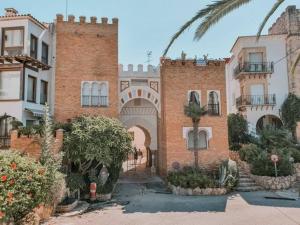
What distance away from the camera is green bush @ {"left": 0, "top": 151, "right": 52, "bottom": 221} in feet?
27.5

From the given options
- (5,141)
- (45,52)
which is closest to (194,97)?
(45,52)

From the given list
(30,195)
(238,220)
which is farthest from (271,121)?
(30,195)

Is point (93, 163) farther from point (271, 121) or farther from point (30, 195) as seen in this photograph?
point (271, 121)

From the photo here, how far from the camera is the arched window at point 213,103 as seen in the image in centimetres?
1892

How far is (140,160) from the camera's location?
101ft

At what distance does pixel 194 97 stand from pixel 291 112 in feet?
37.5

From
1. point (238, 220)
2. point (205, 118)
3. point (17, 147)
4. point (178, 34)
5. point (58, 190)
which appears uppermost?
point (178, 34)

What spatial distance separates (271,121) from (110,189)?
19.0 meters

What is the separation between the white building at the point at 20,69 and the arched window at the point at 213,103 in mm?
11261

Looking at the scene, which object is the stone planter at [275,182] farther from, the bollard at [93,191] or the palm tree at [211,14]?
the palm tree at [211,14]

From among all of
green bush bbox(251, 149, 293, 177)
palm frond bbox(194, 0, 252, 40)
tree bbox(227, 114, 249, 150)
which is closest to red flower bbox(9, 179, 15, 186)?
palm frond bbox(194, 0, 252, 40)

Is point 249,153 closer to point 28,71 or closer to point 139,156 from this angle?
point 28,71

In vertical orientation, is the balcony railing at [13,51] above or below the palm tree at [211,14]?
above

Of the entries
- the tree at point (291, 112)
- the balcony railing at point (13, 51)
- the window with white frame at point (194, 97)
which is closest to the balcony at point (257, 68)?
the tree at point (291, 112)
